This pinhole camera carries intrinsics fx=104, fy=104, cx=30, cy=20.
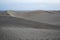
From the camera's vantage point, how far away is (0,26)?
3.05ft

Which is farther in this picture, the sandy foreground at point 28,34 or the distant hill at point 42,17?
the distant hill at point 42,17

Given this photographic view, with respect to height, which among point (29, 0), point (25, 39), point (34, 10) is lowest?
point (25, 39)

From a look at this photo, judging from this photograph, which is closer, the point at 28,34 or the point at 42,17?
the point at 28,34

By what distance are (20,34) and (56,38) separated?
1.01 feet

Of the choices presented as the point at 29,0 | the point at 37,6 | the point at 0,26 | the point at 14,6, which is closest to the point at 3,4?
the point at 14,6

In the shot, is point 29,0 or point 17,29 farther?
point 29,0

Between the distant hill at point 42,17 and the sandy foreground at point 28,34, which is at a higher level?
the distant hill at point 42,17

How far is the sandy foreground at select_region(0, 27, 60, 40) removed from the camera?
0.87m

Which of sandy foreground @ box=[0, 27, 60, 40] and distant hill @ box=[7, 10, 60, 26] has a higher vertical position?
distant hill @ box=[7, 10, 60, 26]

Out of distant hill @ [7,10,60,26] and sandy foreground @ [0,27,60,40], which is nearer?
sandy foreground @ [0,27,60,40]

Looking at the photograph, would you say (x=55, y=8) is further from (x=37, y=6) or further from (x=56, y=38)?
(x=56, y=38)

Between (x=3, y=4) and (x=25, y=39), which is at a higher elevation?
(x=3, y=4)

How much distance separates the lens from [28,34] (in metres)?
0.88

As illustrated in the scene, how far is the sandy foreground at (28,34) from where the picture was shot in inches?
34.4
